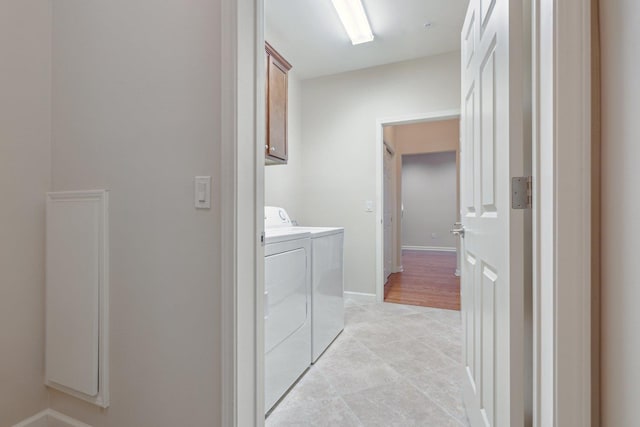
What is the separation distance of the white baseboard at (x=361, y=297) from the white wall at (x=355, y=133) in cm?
5

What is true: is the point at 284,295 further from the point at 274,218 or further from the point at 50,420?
the point at 50,420

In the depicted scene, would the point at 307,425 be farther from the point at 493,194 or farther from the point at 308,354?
the point at 493,194

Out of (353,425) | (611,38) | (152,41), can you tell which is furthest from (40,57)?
(353,425)

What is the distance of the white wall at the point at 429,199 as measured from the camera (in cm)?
743

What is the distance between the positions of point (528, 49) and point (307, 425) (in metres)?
1.73

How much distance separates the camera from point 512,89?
2.56ft

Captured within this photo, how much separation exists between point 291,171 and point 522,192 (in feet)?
9.44

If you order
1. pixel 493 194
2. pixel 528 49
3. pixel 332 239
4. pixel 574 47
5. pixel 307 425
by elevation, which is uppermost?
pixel 528 49

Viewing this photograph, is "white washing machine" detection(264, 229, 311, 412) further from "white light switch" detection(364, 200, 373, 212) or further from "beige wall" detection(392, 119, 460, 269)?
"beige wall" detection(392, 119, 460, 269)

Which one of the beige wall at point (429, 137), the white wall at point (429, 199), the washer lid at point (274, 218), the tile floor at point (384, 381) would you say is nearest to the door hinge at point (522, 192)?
the tile floor at point (384, 381)

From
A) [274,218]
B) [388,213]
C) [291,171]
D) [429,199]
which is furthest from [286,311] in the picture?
[429,199]

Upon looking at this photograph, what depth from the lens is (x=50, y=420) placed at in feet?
4.43

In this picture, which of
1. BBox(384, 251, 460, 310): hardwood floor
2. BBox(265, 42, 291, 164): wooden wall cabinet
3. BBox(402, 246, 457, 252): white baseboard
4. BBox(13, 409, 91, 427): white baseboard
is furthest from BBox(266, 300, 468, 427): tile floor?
BBox(402, 246, 457, 252): white baseboard

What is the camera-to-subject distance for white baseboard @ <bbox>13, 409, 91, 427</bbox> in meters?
1.29
